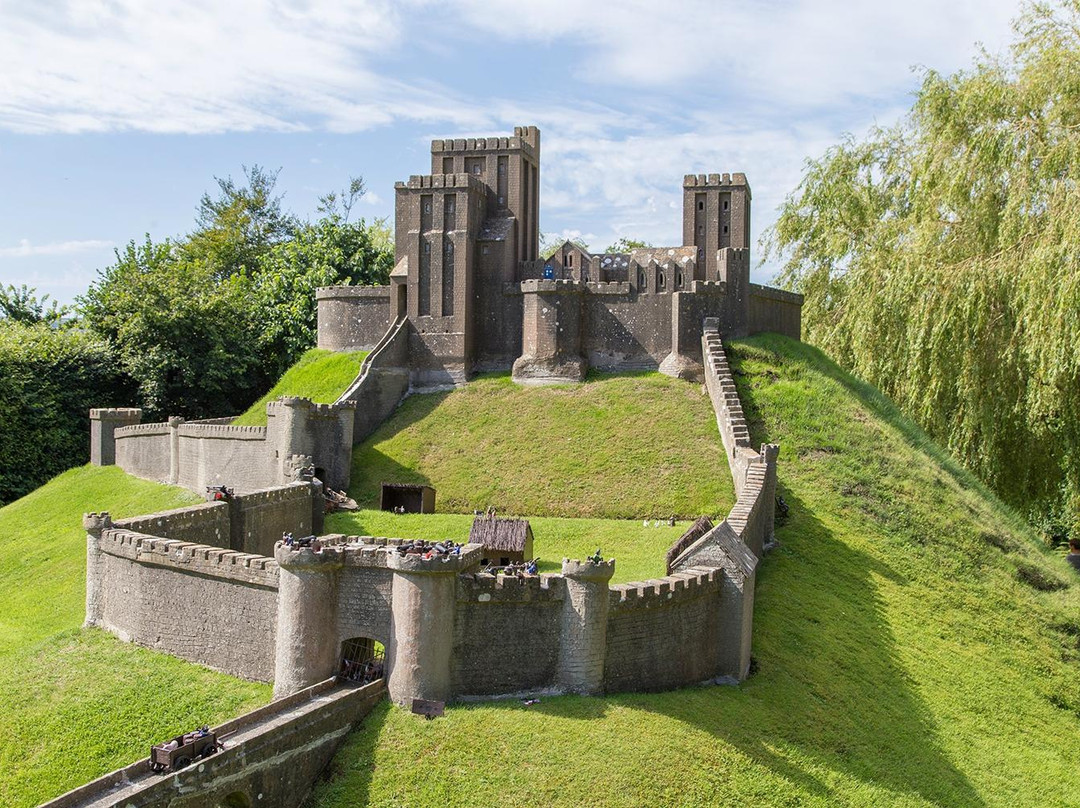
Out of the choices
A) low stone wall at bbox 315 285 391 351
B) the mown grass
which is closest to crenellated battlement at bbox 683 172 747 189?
low stone wall at bbox 315 285 391 351

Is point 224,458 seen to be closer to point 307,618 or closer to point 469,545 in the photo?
point 469,545

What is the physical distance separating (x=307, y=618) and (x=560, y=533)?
43.1 ft

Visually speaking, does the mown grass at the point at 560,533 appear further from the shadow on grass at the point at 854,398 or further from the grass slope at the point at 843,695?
the shadow on grass at the point at 854,398

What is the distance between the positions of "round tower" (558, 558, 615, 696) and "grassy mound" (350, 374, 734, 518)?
46.7 ft

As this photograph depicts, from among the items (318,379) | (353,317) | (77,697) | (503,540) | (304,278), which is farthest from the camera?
(304,278)

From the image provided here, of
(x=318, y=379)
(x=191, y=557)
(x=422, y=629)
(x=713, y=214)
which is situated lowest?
(x=422, y=629)

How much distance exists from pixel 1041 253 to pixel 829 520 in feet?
35.8

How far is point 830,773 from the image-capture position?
25.2m

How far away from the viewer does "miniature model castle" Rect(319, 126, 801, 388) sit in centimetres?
4916

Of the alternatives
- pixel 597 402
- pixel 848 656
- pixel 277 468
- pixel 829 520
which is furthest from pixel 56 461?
pixel 848 656

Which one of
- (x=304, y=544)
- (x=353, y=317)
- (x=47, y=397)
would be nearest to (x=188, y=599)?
(x=304, y=544)

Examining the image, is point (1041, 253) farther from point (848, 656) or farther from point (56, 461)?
point (56, 461)

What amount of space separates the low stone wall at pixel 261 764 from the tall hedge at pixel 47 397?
38.6 meters

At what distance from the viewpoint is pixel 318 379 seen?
5144 cm
